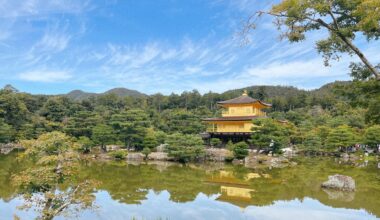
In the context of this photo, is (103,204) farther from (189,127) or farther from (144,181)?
(189,127)

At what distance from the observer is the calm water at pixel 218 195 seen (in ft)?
30.0

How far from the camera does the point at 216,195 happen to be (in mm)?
11898

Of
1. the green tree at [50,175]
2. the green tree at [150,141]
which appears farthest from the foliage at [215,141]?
the green tree at [50,175]

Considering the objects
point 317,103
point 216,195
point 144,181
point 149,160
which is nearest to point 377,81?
point 216,195

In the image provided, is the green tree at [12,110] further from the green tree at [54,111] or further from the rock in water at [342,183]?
the rock in water at [342,183]

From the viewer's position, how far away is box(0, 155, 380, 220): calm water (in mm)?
9141

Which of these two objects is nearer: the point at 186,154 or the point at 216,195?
the point at 216,195

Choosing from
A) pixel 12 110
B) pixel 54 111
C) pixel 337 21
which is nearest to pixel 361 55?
pixel 337 21

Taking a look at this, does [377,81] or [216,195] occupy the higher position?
[377,81]

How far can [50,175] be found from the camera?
551 centimetres

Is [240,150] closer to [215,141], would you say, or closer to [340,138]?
[215,141]

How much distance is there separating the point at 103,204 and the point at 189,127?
62.5 ft

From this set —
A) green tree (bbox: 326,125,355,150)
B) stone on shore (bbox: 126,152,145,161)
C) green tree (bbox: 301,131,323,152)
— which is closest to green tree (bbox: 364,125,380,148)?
green tree (bbox: 326,125,355,150)

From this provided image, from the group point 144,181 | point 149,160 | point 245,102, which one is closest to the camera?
point 144,181
